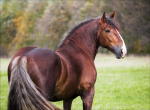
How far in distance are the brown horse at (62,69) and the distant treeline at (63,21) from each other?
21.5 m

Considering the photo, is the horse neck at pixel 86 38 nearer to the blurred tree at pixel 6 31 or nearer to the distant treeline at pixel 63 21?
the distant treeline at pixel 63 21

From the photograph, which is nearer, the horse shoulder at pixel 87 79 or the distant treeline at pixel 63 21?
the horse shoulder at pixel 87 79

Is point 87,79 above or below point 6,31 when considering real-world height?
above

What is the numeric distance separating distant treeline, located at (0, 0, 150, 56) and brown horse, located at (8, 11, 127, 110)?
2146 centimetres

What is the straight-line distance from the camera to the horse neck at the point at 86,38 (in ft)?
14.4

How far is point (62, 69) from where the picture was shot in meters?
3.44

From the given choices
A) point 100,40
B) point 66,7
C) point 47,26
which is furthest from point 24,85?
point 66,7

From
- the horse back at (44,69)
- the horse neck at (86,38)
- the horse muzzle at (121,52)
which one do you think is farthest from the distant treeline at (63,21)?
the horse back at (44,69)

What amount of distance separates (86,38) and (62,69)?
1.35 m

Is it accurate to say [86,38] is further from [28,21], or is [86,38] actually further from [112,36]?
[28,21]

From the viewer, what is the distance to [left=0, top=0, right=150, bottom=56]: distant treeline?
27.5m

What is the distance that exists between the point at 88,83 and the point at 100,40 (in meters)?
1.09

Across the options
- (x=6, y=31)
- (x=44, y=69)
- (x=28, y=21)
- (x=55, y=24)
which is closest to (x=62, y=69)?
(x=44, y=69)

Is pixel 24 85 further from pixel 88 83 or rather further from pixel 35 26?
pixel 35 26
